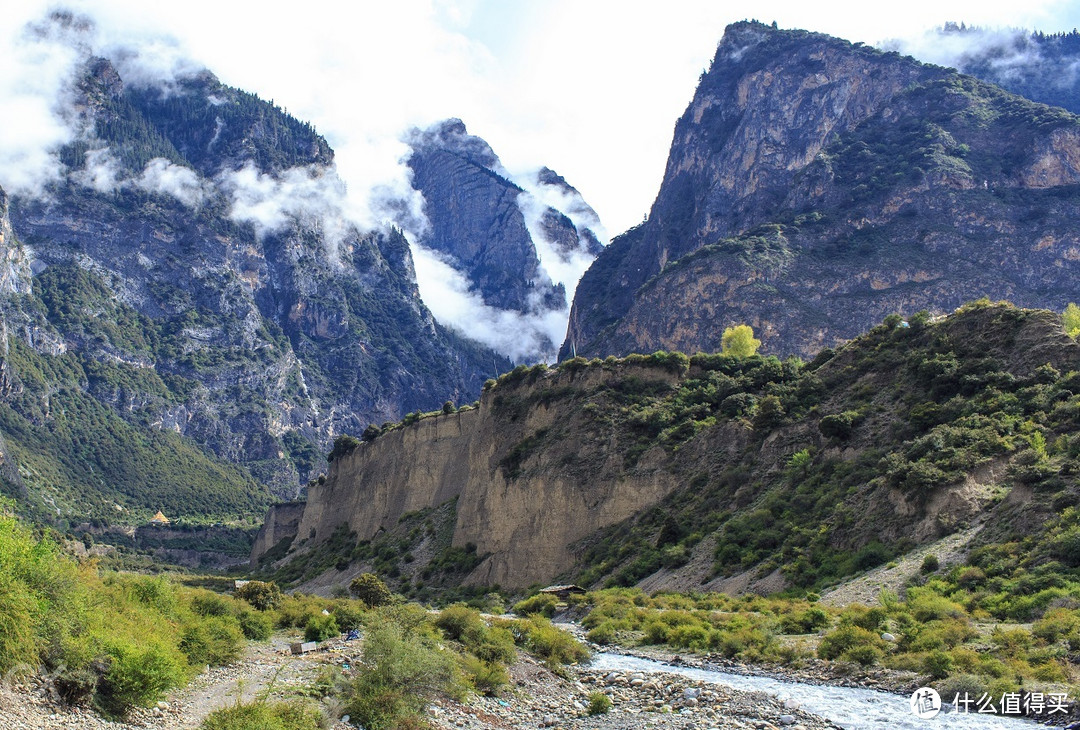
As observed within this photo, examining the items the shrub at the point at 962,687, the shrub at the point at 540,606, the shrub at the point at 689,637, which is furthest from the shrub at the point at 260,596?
the shrub at the point at 962,687

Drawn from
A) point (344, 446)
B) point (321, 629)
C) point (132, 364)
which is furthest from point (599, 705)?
point (132, 364)

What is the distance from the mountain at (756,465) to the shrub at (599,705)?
1307 cm

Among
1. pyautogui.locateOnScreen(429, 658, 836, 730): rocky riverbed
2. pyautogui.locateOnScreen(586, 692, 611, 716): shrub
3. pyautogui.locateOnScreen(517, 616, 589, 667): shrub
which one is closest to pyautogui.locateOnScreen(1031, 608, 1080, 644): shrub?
pyautogui.locateOnScreen(429, 658, 836, 730): rocky riverbed

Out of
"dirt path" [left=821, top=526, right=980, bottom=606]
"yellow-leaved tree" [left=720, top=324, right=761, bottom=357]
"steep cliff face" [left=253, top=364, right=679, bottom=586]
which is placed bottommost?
"dirt path" [left=821, top=526, right=980, bottom=606]

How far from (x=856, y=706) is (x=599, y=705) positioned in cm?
524

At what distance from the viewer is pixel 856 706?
797 inches

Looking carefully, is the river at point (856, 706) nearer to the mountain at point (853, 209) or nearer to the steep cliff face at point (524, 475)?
the steep cliff face at point (524, 475)

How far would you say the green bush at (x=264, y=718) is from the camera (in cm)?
1609

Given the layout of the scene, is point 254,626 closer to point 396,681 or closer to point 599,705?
point 396,681

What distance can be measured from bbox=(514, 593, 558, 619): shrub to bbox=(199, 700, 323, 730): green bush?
22.8m

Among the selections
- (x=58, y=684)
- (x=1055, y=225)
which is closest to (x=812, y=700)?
(x=58, y=684)

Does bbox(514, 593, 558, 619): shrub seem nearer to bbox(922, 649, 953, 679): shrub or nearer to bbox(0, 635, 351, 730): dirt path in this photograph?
bbox(0, 635, 351, 730): dirt path

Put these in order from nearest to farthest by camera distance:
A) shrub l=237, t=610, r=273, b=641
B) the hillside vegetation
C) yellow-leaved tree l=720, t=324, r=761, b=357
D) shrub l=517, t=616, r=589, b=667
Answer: shrub l=517, t=616, r=589, b=667
shrub l=237, t=610, r=273, b=641
the hillside vegetation
yellow-leaved tree l=720, t=324, r=761, b=357

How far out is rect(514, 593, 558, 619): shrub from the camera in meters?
40.5
